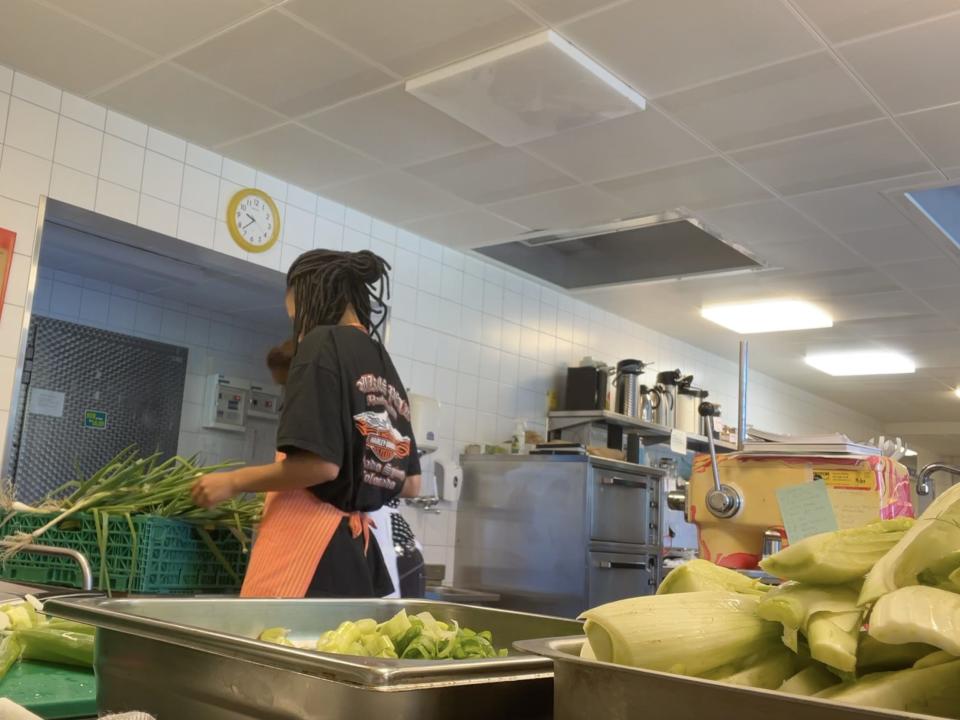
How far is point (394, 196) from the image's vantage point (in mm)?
4102

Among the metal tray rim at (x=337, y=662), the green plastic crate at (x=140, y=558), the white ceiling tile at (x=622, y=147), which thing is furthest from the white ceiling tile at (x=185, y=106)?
the metal tray rim at (x=337, y=662)

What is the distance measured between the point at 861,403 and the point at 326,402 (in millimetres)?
8042

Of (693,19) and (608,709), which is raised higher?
(693,19)

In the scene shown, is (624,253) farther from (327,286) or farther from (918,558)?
(918,558)

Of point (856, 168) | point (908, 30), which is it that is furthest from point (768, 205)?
point (908, 30)

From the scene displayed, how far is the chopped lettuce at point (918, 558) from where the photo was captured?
1.65 feet

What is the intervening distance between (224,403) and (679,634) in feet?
18.1

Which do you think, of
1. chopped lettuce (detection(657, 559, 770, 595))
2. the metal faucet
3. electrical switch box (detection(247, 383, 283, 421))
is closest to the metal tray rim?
chopped lettuce (detection(657, 559, 770, 595))

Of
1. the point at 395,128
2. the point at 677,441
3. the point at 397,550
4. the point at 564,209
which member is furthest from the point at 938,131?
the point at 397,550

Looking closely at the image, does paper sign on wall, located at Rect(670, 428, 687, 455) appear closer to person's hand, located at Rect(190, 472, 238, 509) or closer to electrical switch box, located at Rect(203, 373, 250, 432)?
person's hand, located at Rect(190, 472, 238, 509)

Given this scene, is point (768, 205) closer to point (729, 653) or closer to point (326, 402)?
point (326, 402)

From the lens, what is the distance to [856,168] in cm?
346

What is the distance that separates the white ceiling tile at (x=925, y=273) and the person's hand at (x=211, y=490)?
3.80m

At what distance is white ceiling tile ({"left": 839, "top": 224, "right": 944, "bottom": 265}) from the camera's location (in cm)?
413
